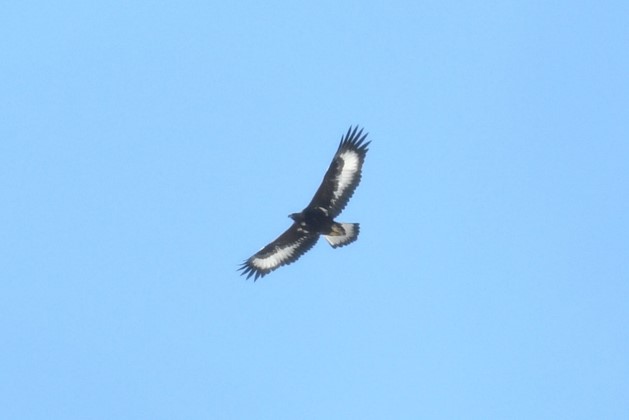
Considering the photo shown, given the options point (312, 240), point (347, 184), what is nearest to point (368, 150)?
point (347, 184)

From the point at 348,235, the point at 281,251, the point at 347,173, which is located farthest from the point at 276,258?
the point at 347,173

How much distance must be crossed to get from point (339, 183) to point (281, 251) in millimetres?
2654

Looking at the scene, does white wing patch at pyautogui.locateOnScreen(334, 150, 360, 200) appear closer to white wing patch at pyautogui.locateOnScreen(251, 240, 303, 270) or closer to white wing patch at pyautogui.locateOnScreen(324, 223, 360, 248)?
white wing patch at pyautogui.locateOnScreen(324, 223, 360, 248)

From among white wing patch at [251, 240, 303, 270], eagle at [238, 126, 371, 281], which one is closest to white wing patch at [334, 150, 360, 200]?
eagle at [238, 126, 371, 281]

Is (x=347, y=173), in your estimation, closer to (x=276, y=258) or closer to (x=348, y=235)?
(x=348, y=235)

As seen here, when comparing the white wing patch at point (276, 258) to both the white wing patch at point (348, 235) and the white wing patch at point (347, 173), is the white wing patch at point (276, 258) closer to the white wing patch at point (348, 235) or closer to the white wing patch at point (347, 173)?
the white wing patch at point (348, 235)

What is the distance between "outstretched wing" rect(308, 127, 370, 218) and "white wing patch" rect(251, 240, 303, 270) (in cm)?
165

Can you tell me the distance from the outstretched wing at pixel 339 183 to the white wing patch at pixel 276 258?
1.65m

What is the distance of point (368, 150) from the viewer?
2519cm

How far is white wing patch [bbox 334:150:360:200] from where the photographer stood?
25.0 meters

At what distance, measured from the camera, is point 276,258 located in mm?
26719

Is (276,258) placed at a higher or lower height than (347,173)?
lower

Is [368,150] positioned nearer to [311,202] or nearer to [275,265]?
[311,202]

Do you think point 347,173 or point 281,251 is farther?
point 281,251
